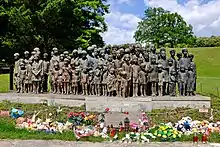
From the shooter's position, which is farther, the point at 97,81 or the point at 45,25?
the point at 45,25

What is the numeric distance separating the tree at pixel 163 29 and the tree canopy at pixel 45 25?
45.6m

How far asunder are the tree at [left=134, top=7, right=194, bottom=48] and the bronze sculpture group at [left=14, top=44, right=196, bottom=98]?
5914 cm

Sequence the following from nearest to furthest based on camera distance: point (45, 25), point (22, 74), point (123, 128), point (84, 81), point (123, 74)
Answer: point (123, 128) → point (123, 74) → point (84, 81) → point (22, 74) → point (45, 25)

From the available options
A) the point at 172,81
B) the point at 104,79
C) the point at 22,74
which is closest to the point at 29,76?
the point at 22,74

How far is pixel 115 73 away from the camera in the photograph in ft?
53.2

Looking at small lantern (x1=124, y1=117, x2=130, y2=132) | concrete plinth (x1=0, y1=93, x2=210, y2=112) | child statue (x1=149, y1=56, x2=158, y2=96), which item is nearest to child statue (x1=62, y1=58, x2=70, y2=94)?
concrete plinth (x1=0, y1=93, x2=210, y2=112)

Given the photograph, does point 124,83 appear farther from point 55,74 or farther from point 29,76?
point 29,76

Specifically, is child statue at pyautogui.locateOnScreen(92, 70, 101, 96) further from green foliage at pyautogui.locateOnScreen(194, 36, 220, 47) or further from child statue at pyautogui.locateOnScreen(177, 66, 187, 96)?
green foliage at pyautogui.locateOnScreen(194, 36, 220, 47)

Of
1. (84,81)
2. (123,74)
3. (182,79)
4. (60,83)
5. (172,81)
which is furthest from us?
(60,83)

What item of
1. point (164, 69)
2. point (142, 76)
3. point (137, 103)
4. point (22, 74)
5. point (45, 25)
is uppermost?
point (45, 25)

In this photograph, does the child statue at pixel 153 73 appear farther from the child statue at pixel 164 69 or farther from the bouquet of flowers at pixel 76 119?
the bouquet of flowers at pixel 76 119

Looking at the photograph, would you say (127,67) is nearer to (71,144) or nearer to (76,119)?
(76,119)

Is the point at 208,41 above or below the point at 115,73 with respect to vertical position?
above

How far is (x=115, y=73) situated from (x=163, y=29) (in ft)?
206
